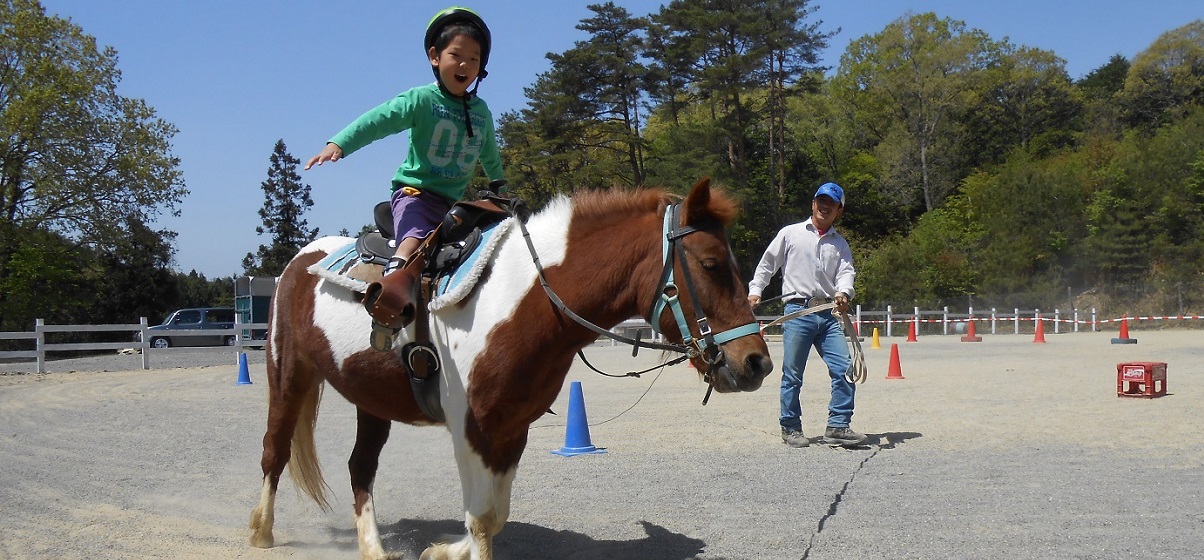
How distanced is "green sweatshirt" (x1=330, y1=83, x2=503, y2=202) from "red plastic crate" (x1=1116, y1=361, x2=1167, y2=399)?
9.41 m

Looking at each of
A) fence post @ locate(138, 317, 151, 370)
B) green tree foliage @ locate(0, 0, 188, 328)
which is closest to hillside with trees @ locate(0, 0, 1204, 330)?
green tree foliage @ locate(0, 0, 188, 328)

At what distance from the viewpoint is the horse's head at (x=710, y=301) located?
3.28m

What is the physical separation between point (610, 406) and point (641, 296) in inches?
311

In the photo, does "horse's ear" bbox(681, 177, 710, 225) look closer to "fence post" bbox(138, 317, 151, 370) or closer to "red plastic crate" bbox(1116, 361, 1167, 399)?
"red plastic crate" bbox(1116, 361, 1167, 399)

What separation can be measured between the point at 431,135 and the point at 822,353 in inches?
188

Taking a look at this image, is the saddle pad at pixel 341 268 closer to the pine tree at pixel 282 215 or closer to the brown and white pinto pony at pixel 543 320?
the brown and white pinto pony at pixel 543 320

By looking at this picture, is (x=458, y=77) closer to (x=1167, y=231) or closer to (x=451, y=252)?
(x=451, y=252)

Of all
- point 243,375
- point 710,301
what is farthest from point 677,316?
point 243,375

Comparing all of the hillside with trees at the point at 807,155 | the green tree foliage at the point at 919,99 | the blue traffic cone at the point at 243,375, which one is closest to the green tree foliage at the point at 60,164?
the hillside with trees at the point at 807,155

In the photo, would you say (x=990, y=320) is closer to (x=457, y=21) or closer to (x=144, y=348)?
(x=144, y=348)

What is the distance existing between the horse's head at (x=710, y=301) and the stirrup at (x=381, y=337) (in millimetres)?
1169

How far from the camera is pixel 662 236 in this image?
3516mm

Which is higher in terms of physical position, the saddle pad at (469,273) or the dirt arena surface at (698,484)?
the saddle pad at (469,273)

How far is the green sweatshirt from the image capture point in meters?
3.85
